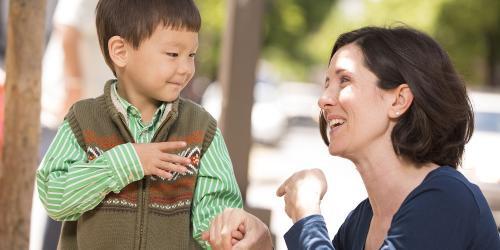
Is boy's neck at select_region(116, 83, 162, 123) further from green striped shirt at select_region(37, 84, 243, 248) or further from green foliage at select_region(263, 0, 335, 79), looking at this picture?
green foliage at select_region(263, 0, 335, 79)

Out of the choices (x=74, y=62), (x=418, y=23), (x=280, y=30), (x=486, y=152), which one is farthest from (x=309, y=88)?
(x=74, y=62)

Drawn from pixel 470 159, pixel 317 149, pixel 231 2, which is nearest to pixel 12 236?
pixel 231 2

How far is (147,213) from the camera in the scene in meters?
2.88

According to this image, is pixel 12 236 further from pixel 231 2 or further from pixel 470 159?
pixel 470 159

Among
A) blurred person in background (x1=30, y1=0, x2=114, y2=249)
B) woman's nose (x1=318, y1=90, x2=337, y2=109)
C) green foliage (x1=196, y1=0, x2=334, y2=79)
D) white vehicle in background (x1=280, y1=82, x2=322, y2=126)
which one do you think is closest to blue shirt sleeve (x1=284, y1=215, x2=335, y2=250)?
woman's nose (x1=318, y1=90, x2=337, y2=109)

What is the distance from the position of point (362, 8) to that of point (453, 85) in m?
36.5

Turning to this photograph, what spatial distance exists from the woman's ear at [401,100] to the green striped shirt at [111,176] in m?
0.51

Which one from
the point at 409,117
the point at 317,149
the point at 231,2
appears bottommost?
the point at 317,149

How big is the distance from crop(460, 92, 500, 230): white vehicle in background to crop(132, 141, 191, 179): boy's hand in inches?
236

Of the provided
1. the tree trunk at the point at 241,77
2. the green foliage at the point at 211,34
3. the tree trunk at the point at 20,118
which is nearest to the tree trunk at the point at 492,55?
the green foliage at the point at 211,34

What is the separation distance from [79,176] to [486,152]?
10.9m

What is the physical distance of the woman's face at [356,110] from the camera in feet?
9.67

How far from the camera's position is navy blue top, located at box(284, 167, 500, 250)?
276 centimetres

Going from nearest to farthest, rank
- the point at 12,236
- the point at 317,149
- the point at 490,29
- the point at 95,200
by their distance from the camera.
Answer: the point at 95,200 < the point at 12,236 < the point at 317,149 < the point at 490,29
